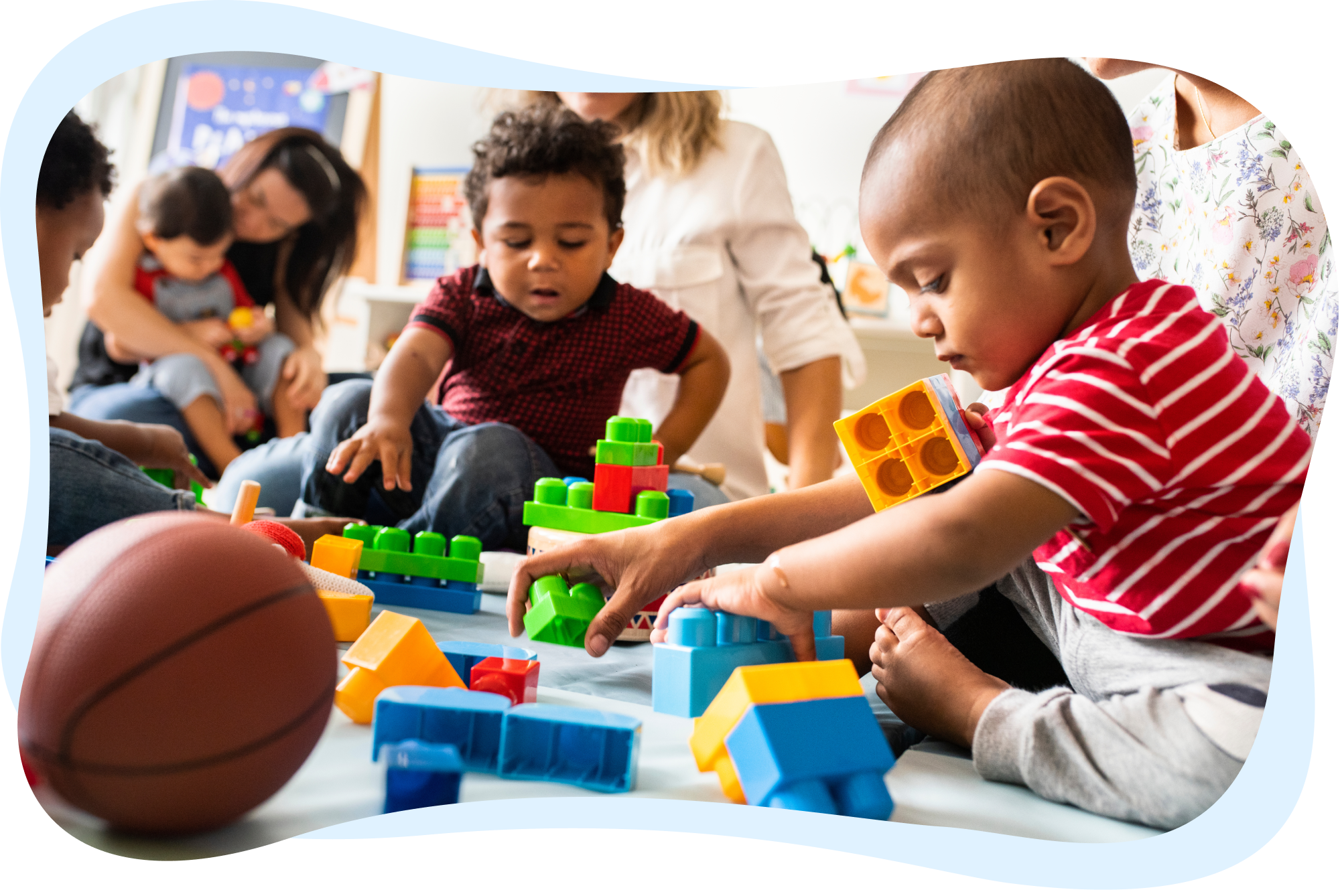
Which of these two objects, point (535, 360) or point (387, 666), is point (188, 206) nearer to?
point (535, 360)

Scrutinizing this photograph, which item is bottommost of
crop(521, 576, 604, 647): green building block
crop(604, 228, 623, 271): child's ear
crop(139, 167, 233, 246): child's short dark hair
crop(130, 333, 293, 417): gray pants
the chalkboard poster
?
crop(521, 576, 604, 647): green building block

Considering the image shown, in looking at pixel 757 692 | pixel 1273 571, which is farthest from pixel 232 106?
pixel 1273 571

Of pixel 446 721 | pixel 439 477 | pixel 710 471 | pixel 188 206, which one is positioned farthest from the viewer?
pixel 188 206

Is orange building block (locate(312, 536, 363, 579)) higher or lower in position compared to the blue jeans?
lower

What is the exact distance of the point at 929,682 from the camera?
67 centimetres

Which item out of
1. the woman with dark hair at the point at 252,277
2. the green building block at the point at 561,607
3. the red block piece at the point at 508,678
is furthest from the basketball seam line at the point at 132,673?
the woman with dark hair at the point at 252,277

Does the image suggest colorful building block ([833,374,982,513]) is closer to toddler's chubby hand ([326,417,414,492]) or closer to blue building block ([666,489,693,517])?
blue building block ([666,489,693,517])

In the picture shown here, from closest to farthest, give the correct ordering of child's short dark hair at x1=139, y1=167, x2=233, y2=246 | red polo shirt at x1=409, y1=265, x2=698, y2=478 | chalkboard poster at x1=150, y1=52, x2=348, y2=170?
red polo shirt at x1=409, y1=265, x2=698, y2=478, child's short dark hair at x1=139, y1=167, x2=233, y2=246, chalkboard poster at x1=150, y1=52, x2=348, y2=170

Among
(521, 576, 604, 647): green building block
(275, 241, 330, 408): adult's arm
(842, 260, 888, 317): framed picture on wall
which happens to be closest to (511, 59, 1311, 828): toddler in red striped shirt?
(521, 576, 604, 647): green building block

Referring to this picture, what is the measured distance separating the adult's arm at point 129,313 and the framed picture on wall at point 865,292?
1.32 m

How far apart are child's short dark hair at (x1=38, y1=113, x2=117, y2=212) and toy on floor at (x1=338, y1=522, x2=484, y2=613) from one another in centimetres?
40

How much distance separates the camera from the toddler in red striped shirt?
0.52m

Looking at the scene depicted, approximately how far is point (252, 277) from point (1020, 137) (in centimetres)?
199

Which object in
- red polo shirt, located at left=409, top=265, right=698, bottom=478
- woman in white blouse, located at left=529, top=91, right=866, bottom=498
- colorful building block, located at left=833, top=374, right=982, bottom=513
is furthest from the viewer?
woman in white blouse, located at left=529, top=91, right=866, bottom=498
